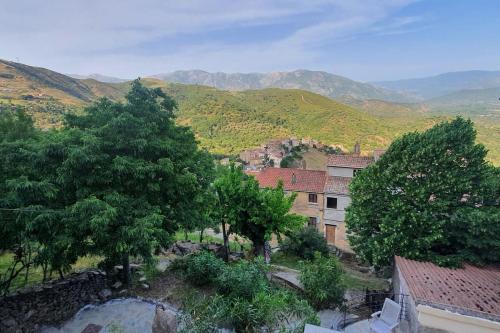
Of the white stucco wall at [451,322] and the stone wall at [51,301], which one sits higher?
the white stucco wall at [451,322]

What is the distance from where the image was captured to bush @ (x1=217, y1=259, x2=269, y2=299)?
39.7 ft

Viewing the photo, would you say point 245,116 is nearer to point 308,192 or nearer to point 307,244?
point 308,192

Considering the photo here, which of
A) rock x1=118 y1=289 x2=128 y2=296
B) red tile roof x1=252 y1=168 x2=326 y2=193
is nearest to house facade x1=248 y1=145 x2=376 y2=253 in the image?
red tile roof x1=252 y1=168 x2=326 y2=193

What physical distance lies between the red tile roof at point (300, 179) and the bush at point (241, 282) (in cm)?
1874

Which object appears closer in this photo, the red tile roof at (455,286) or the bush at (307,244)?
the red tile roof at (455,286)

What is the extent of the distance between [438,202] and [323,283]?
6.30 m

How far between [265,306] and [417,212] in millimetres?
9116

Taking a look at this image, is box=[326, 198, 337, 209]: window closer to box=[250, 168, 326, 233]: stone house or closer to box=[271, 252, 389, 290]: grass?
box=[250, 168, 326, 233]: stone house

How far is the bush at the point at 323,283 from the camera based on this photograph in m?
14.6

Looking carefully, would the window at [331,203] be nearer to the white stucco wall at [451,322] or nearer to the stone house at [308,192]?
the stone house at [308,192]

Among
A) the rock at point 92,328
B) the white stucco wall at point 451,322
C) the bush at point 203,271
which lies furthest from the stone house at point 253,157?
the white stucco wall at point 451,322

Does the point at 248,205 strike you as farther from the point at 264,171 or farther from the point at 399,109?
the point at 399,109

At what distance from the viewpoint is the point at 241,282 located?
40.2ft

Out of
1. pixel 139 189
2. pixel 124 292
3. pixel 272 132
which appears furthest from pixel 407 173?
pixel 272 132
